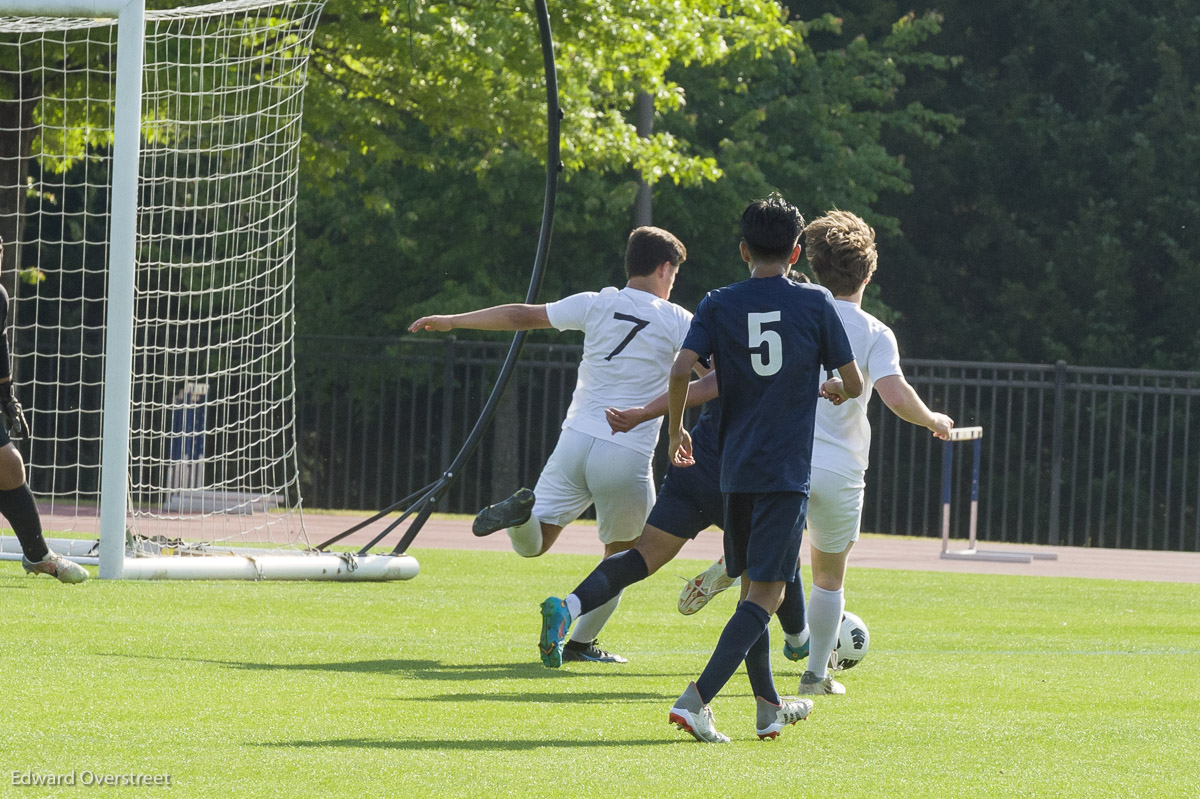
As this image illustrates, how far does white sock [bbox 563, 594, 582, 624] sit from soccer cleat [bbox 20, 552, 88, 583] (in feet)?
12.5

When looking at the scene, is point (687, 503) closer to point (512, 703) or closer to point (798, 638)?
point (798, 638)

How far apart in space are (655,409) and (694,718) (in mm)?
1496

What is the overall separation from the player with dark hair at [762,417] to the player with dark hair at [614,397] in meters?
1.71

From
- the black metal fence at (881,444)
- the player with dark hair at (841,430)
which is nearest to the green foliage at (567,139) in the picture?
the black metal fence at (881,444)

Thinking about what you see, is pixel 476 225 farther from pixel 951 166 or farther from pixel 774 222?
pixel 774 222

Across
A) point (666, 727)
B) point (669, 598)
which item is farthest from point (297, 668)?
A: point (669, 598)

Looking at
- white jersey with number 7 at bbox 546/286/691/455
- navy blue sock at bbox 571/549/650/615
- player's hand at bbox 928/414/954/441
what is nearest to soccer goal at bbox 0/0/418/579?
white jersey with number 7 at bbox 546/286/691/455

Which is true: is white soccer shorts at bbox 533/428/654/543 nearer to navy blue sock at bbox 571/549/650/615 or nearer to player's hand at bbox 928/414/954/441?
navy blue sock at bbox 571/549/650/615

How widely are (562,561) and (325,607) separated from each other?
400 centimetres

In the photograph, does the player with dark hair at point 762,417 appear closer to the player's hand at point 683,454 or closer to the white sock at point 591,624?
the player's hand at point 683,454

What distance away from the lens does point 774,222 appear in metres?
5.42

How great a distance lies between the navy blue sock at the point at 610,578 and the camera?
6.45m

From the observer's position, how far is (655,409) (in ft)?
20.7

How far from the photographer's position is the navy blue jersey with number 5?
5258 mm
